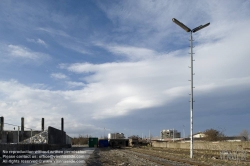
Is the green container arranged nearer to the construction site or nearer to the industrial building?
the construction site

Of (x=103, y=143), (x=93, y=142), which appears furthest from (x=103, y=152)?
(x=93, y=142)

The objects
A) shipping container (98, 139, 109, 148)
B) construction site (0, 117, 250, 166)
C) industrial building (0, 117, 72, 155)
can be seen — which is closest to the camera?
construction site (0, 117, 250, 166)

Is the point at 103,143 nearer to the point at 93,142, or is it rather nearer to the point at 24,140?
the point at 93,142

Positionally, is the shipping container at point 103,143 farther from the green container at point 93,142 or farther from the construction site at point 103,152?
the green container at point 93,142

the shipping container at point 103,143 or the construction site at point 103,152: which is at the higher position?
the construction site at point 103,152

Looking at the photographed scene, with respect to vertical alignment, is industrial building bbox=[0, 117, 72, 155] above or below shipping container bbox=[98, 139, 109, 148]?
above

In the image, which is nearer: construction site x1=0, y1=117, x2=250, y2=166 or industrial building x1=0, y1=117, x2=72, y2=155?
construction site x1=0, y1=117, x2=250, y2=166

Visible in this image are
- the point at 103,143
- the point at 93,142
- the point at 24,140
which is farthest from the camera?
the point at 93,142

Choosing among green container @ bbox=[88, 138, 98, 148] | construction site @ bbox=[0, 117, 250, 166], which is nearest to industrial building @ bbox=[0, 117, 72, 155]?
construction site @ bbox=[0, 117, 250, 166]

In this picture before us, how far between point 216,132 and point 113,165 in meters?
77.6

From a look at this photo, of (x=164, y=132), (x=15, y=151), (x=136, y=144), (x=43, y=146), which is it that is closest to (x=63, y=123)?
(x=136, y=144)

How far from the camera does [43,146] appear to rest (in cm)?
3719

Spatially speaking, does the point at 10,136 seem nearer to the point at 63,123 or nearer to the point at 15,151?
the point at 15,151

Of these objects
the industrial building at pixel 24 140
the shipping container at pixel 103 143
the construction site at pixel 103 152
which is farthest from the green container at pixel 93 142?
the industrial building at pixel 24 140
